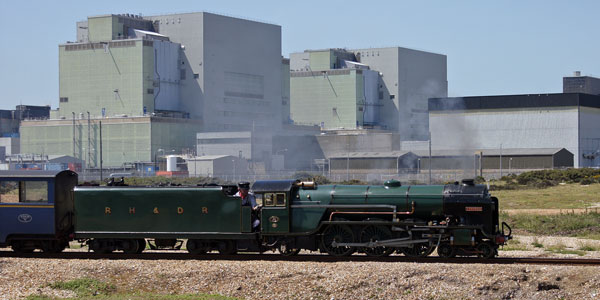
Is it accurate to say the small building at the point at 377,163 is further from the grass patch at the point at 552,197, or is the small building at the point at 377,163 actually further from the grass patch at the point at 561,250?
the grass patch at the point at 561,250

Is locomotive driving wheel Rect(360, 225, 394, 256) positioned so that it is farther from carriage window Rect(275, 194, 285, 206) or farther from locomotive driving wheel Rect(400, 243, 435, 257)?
carriage window Rect(275, 194, 285, 206)

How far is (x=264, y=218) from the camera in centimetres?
3016

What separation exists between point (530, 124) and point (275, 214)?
119145mm

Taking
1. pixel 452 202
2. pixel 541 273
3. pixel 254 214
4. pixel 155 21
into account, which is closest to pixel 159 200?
pixel 254 214

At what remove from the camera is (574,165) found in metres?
137

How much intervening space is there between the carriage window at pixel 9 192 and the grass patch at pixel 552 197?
40511mm

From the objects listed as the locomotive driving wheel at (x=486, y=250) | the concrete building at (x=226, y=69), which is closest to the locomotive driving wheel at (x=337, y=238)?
the locomotive driving wheel at (x=486, y=250)

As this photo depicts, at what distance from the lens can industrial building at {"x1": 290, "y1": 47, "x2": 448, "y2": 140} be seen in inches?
7397

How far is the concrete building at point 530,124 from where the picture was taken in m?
140

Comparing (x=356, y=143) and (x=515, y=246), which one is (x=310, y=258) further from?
(x=356, y=143)

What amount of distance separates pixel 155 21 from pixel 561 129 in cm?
8003

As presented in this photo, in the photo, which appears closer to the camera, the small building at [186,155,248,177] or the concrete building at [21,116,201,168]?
the small building at [186,155,248,177]

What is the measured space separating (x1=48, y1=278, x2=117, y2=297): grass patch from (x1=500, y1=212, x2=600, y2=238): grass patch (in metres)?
25.7

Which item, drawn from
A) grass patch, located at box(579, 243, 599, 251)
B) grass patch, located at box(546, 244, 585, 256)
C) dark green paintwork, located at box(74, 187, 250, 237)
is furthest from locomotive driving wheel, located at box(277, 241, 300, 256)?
grass patch, located at box(579, 243, 599, 251)
